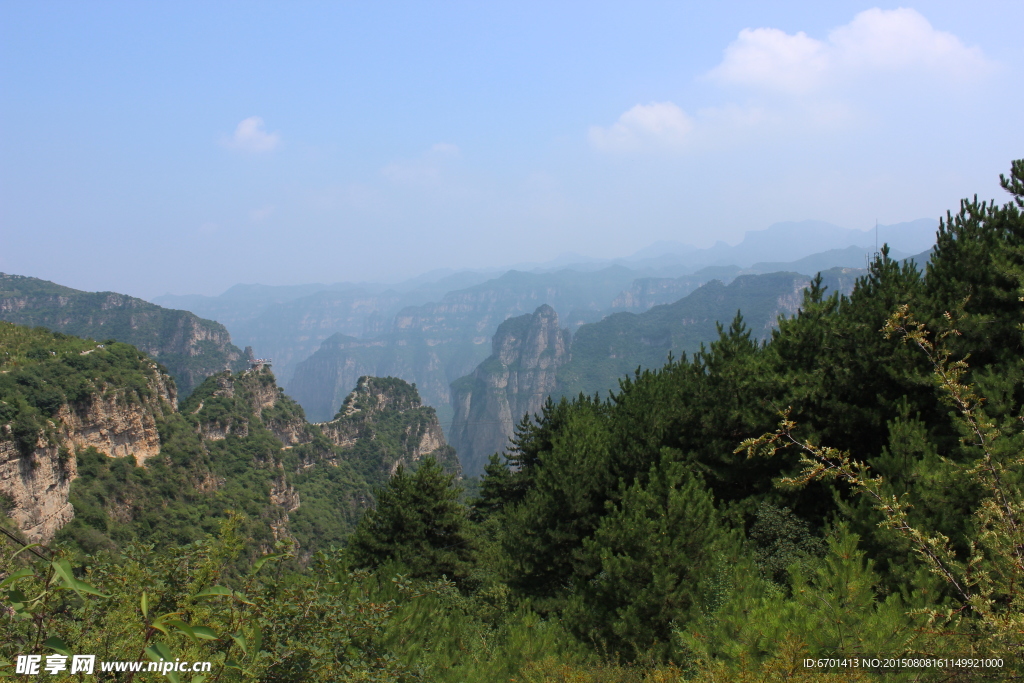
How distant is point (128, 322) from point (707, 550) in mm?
168017

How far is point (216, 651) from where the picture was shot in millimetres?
4039

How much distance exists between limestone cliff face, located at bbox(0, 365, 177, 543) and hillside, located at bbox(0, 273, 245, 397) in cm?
9927

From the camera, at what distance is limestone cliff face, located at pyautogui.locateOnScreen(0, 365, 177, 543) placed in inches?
1162

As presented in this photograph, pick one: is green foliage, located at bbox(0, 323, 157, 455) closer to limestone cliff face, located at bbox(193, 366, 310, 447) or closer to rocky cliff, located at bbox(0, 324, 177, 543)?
rocky cliff, located at bbox(0, 324, 177, 543)

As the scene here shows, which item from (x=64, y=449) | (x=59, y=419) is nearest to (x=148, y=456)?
(x=59, y=419)

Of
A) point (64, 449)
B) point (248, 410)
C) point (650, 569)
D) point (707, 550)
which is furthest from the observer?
point (248, 410)

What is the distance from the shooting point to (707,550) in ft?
29.3

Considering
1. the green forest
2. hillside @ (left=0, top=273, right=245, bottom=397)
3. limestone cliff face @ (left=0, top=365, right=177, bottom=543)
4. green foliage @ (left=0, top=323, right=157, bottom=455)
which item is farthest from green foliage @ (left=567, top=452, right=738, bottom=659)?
hillside @ (left=0, top=273, right=245, bottom=397)

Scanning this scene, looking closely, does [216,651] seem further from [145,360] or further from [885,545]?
[145,360]

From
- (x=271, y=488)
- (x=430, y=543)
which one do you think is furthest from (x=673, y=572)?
(x=271, y=488)

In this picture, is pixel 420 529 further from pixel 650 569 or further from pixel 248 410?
pixel 248 410

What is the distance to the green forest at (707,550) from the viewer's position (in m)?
3.81

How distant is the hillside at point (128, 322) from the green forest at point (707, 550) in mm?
138070

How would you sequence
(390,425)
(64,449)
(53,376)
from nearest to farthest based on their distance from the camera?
(64,449), (53,376), (390,425)
